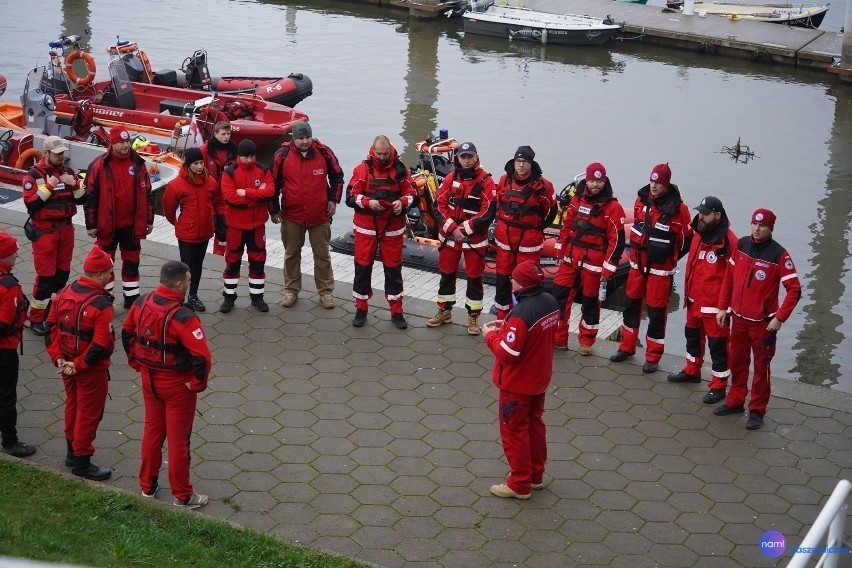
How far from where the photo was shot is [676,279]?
14.1 metres

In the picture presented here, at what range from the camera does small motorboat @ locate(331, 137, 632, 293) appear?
456 inches

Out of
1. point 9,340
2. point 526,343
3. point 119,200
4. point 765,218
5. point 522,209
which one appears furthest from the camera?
point 119,200

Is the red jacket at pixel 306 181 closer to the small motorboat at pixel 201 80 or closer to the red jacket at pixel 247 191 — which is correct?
the red jacket at pixel 247 191

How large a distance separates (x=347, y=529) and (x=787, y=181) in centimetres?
1551

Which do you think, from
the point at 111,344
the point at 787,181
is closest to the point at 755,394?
the point at 111,344

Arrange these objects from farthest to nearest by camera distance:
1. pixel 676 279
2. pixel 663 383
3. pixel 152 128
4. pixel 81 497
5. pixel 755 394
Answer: pixel 152 128 < pixel 676 279 < pixel 663 383 < pixel 755 394 < pixel 81 497

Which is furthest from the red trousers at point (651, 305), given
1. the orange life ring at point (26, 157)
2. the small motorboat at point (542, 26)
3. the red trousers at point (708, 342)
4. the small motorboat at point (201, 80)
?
the small motorboat at point (542, 26)

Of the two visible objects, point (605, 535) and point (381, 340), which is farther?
point (381, 340)

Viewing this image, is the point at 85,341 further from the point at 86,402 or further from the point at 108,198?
the point at 108,198

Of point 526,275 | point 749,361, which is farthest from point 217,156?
point 749,361

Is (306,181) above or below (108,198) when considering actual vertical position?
above

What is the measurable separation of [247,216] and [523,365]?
3.60 meters

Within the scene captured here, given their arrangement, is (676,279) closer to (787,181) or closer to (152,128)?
(787,181)

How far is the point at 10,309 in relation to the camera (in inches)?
259
